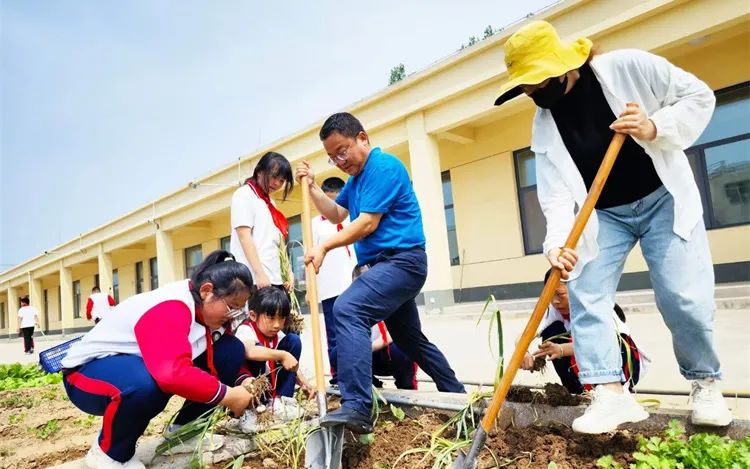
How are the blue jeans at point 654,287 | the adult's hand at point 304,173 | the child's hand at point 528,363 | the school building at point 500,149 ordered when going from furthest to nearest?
the school building at point 500,149 < the adult's hand at point 304,173 < the child's hand at point 528,363 < the blue jeans at point 654,287

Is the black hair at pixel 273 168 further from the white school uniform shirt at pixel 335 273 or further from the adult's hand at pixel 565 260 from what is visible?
the adult's hand at pixel 565 260

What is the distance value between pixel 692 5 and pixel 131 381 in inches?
318

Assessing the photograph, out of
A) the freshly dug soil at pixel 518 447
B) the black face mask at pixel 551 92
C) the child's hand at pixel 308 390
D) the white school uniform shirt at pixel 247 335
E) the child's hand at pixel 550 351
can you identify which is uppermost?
the black face mask at pixel 551 92

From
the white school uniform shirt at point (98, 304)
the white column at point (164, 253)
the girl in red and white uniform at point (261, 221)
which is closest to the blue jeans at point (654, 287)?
the girl in red and white uniform at point (261, 221)

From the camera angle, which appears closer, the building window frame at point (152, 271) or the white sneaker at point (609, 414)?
the white sneaker at point (609, 414)

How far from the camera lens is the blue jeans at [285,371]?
306cm

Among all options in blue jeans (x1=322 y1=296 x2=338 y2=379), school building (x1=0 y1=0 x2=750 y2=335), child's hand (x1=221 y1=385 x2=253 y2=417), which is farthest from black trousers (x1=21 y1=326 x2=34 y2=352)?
child's hand (x1=221 y1=385 x2=253 y2=417)

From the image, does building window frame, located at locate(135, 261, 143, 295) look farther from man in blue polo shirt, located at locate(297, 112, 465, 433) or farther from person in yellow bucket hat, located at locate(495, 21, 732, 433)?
person in yellow bucket hat, located at locate(495, 21, 732, 433)

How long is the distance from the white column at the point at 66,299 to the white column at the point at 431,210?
22.4 m

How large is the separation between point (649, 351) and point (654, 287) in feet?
9.41

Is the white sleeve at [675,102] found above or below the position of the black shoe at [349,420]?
above

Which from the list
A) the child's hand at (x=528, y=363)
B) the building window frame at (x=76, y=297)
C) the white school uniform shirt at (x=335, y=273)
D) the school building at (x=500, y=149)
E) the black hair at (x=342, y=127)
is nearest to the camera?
the child's hand at (x=528, y=363)

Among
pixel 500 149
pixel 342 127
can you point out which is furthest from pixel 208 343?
pixel 500 149

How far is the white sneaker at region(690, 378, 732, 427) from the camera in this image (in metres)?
1.79
